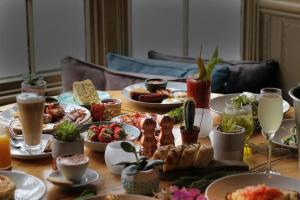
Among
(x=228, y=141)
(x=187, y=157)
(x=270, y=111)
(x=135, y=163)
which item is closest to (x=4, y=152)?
(x=135, y=163)

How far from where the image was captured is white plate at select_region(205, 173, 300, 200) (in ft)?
5.61

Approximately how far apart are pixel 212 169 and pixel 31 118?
590 millimetres

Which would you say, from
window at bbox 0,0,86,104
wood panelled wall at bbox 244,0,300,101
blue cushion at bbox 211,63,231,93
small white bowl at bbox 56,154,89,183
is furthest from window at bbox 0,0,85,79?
small white bowl at bbox 56,154,89,183

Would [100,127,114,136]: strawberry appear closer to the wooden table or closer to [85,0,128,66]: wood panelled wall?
the wooden table

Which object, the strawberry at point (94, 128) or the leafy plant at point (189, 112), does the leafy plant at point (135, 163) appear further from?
the strawberry at point (94, 128)

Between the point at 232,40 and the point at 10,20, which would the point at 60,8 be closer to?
the point at 10,20

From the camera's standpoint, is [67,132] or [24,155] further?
[24,155]

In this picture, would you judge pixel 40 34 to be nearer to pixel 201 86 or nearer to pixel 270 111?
pixel 201 86

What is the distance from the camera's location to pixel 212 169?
6.19ft

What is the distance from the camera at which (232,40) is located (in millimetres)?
4129

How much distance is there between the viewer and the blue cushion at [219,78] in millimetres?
3305

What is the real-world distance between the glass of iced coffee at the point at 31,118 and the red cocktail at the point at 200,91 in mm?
634

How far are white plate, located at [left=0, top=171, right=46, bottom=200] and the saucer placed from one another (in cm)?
4

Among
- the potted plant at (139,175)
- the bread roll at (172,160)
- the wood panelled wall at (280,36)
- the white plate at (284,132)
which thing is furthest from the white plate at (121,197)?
the wood panelled wall at (280,36)
